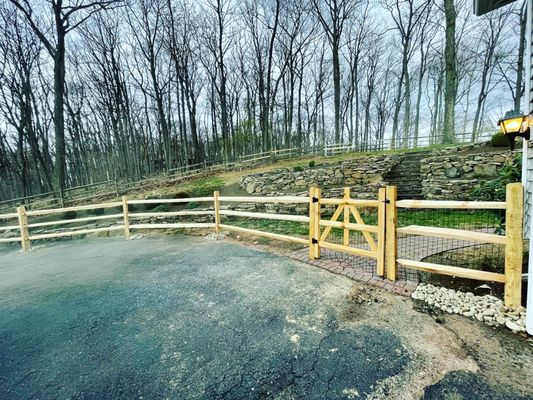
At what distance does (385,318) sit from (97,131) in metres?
→ 29.7

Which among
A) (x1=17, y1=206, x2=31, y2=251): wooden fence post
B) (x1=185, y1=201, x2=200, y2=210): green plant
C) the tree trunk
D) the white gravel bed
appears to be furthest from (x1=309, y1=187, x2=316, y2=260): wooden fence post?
the tree trunk

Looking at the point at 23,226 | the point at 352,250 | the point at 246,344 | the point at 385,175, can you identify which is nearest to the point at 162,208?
the point at 23,226

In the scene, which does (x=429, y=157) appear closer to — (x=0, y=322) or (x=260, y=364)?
(x=260, y=364)

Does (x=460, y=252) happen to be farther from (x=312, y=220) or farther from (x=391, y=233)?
(x=312, y=220)

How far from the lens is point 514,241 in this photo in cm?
229

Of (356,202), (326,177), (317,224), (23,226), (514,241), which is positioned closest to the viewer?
(514,241)

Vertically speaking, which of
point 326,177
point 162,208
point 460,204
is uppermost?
point 326,177

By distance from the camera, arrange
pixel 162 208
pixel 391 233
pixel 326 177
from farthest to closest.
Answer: pixel 326 177 < pixel 162 208 < pixel 391 233

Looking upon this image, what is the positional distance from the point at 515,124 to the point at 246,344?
4436 mm

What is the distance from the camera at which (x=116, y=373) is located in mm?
1848

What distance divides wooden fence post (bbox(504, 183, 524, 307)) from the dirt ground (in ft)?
1.75

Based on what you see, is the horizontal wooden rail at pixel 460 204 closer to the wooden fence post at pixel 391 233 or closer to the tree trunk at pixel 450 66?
the wooden fence post at pixel 391 233

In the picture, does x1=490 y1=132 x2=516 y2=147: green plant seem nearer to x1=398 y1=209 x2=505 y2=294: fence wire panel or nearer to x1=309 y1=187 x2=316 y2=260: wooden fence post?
x1=398 y1=209 x2=505 y2=294: fence wire panel

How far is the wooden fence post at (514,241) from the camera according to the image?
7.47 feet
